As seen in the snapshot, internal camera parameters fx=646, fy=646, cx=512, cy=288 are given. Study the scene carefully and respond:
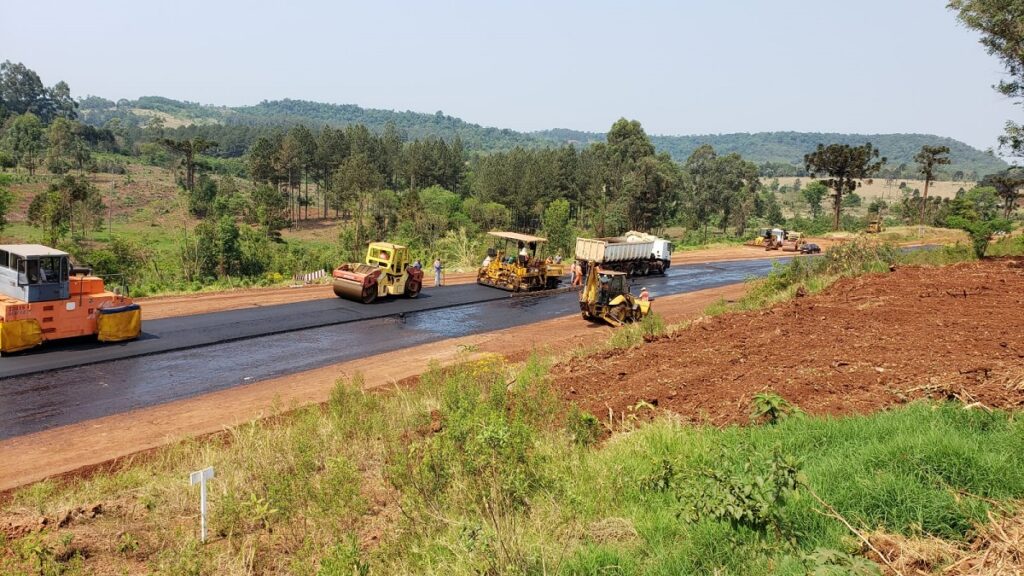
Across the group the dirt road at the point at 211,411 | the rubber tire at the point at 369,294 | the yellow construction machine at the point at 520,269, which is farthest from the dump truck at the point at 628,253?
the dirt road at the point at 211,411

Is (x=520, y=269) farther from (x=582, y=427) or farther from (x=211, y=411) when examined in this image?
(x=582, y=427)

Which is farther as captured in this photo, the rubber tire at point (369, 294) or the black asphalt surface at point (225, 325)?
the rubber tire at point (369, 294)

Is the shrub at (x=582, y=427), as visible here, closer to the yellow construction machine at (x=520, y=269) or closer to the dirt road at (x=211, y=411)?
the dirt road at (x=211, y=411)

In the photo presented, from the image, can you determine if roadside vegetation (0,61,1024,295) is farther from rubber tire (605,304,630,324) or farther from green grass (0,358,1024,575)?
green grass (0,358,1024,575)

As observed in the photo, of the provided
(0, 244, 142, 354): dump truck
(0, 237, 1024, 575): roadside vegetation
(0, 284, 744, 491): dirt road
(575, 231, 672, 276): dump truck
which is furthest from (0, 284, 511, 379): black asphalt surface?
(575, 231, 672, 276): dump truck

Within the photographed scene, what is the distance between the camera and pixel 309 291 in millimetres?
27172

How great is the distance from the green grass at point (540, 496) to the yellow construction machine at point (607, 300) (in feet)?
42.7

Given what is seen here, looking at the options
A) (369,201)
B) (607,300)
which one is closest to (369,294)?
(607,300)

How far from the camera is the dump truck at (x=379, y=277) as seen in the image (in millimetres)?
24391

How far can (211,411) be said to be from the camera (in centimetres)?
1300

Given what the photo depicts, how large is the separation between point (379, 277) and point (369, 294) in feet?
2.52

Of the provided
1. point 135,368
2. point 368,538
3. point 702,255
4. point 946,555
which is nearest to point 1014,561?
point 946,555

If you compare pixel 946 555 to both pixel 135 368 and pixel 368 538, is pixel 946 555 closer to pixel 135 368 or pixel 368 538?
pixel 368 538

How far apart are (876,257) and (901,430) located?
61.3 feet
